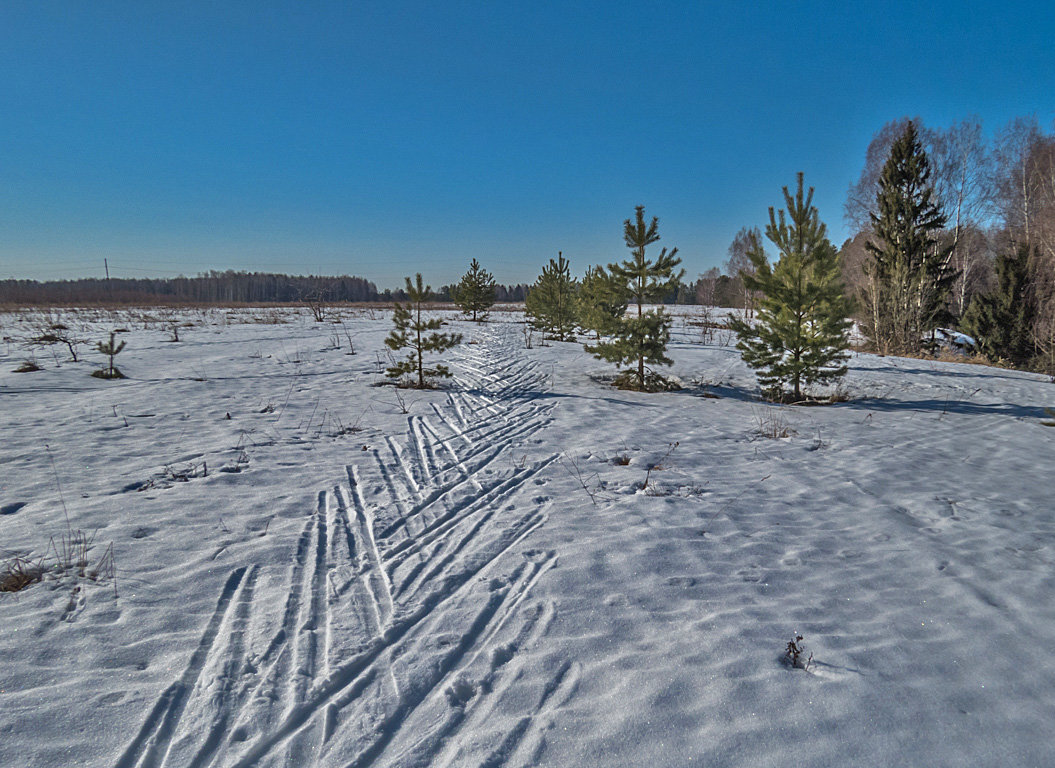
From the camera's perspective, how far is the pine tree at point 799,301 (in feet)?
28.2

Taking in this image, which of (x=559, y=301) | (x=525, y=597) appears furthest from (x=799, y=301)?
(x=559, y=301)

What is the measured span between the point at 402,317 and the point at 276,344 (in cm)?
960

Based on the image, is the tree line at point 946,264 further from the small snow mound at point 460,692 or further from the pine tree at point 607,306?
the small snow mound at point 460,692

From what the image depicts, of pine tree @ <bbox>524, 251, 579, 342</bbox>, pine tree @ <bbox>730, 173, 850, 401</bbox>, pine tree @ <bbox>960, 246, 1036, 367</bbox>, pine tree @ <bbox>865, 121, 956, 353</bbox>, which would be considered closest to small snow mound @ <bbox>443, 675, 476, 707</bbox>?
pine tree @ <bbox>730, 173, 850, 401</bbox>

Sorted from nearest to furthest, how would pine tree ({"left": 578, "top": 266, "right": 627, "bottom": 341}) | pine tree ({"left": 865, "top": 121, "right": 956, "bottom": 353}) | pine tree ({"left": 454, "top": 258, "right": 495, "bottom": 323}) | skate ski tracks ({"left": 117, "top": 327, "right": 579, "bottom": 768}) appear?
skate ski tracks ({"left": 117, "top": 327, "right": 579, "bottom": 768}) → pine tree ({"left": 578, "top": 266, "right": 627, "bottom": 341}) → pine tree ({"left": 865, "top": 121, "right": 956, "bottom": 353}) → pine tree ({"left": 454, "top": 258, "right": 495, "bottom": 323})

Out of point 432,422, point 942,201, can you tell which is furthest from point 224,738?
point 942,201

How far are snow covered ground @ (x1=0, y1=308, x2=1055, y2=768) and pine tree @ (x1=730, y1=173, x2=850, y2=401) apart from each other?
2.62 m

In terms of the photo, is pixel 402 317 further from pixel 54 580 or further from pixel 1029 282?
pixel 1029 282

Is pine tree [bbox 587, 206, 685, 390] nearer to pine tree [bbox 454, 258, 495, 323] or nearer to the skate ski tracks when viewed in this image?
the skate ski tracks

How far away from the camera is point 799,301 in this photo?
883cm

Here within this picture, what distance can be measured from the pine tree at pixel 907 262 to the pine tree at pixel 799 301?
1466 cm

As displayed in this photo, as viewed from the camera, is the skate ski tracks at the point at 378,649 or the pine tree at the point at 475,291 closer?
the skate ski tracks at the point at 378,649

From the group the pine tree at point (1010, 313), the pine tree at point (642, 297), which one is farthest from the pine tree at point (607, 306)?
the pine tree at point (1010, 313)

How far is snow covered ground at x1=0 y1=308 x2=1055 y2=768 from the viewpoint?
6.95 ft
